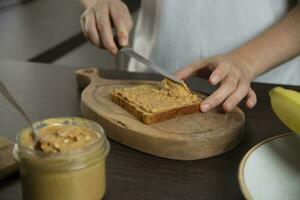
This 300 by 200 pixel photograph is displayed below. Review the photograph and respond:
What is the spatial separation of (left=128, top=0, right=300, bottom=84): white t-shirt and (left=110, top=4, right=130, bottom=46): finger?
167 mm

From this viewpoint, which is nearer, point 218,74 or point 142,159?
point 142,159

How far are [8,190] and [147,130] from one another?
23 cm

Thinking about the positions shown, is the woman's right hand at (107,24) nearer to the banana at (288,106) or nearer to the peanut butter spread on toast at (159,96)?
the peanut butter spread on toast at (159,96)

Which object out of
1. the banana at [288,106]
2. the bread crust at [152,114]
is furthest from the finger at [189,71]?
the banana at [288,106]

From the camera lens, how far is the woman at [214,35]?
36.9 inches

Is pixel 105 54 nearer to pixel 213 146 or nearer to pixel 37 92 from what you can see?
pixel 37 92

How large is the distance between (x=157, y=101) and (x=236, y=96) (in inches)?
5.5

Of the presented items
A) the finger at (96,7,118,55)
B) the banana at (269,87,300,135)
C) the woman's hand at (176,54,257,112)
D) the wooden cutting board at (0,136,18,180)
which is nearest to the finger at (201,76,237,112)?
the woman's hand at (176,54,257,112)

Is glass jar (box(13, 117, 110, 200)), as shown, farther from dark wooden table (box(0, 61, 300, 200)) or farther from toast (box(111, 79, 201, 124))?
toast (box(111, 79, 201, 124))

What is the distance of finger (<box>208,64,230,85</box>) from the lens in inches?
33.9

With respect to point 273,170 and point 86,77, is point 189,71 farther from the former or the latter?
point 273,170

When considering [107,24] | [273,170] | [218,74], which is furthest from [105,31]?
[273,170]

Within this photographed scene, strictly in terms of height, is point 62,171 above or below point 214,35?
above

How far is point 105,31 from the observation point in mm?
958
